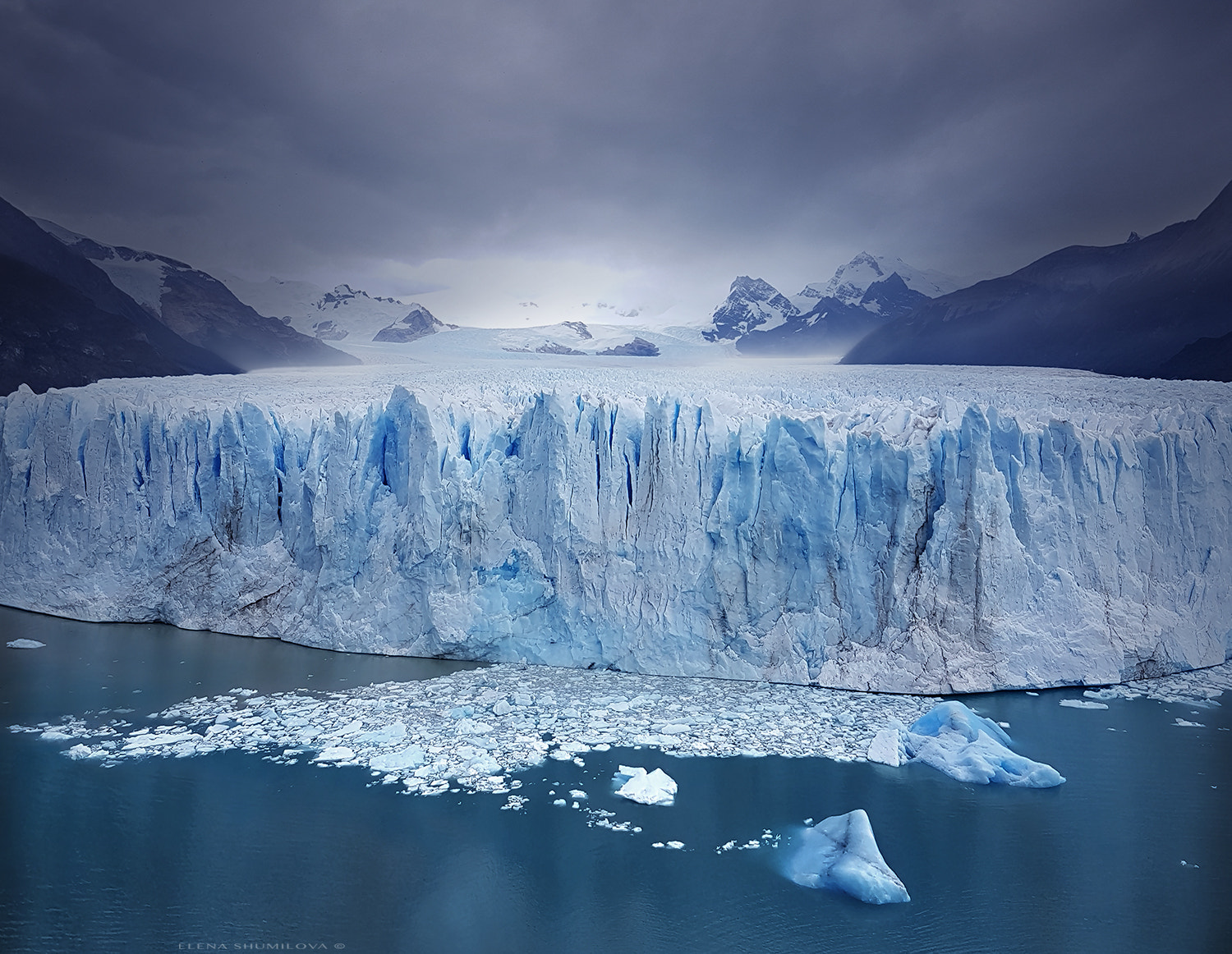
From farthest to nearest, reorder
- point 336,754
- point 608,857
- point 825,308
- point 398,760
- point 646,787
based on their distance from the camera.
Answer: point 825,308 < point 336,754 < point 398,760 < point 646,787 < point 608,857

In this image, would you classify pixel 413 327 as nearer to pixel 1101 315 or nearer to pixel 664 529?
pixel 664 529

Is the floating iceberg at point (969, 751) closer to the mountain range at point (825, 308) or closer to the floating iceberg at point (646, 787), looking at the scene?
the floating iceberg at point (646, 787)

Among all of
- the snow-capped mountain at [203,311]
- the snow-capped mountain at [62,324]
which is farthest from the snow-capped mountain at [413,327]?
the snow-capped mountain at [62,324]

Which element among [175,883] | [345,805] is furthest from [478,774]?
[175,883]

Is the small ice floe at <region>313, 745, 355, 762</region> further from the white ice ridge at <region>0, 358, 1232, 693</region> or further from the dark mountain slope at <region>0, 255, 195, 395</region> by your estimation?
the dark mountain slope at <region>0, 255, 195, 395</region>

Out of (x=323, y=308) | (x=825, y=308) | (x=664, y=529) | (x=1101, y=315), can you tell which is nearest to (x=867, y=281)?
(x=825, y=308)

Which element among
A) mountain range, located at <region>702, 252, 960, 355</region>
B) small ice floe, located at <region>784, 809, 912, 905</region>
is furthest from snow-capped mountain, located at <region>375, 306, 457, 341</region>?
small ice floe, located at <region>784, 809, 912, 905</region>
